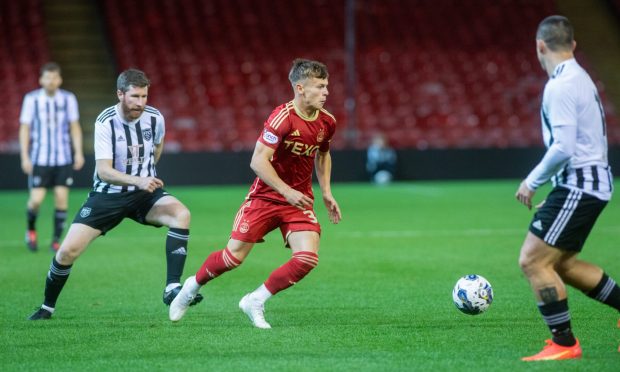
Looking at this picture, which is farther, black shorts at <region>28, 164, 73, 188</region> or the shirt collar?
black shorts at <region>28, 164, 73, 188</region>

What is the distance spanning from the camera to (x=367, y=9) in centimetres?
2573

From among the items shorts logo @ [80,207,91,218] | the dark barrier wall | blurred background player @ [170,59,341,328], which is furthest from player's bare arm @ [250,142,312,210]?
the dark barrier wall

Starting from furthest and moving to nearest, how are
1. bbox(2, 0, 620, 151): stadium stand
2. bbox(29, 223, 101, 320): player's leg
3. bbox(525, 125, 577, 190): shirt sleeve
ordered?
bbox(2, 0, 620, 151): stadium stand < bbox(29, 223, 101, 320): player's leg < bbox(525, 125, 577, 190): shirt sleeve

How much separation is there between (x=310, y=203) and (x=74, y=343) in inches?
68.8

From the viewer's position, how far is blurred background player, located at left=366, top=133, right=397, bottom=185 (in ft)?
67.3

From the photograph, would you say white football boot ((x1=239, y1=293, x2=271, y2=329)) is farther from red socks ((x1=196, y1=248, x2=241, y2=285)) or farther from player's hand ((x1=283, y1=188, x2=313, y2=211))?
player's hand ((x1=283, y1=188, x2=313, y2=211))

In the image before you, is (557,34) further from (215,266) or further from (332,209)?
(215,266)

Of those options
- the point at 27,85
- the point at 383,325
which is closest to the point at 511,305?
the point at 383,325

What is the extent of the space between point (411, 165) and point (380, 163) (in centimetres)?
87

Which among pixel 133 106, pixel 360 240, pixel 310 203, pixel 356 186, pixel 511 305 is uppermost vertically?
pixel 133 106

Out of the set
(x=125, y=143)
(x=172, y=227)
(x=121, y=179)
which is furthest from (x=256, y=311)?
(x=125, y=143)

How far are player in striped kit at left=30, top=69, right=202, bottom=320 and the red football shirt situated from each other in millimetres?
765

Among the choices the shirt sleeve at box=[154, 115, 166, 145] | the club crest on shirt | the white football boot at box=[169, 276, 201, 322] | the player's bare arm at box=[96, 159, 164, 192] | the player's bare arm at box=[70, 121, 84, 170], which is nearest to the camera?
the player's bare arm at box=[96, 159, 164, 192]

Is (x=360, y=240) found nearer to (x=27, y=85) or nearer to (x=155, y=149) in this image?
(x=155, y=149)
